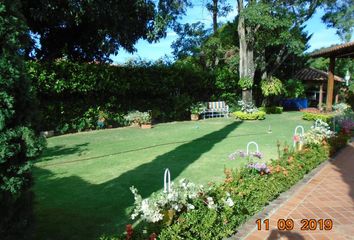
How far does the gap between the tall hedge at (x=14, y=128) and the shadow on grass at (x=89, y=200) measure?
74 centimetres

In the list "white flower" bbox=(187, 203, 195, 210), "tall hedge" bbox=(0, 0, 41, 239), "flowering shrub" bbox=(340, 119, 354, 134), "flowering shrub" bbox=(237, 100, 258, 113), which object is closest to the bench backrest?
"flowering shrub" bbox=(237, 100, 258, 113)

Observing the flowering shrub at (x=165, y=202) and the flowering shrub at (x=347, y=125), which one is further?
the flowering shrub at (x=347, y=125)

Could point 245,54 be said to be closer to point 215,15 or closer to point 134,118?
point 215,15

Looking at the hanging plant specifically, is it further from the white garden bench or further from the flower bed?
the flower bed

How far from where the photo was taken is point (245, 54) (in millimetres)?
21141

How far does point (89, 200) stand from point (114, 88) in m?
10.0

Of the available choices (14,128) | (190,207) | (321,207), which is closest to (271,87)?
(321,207)

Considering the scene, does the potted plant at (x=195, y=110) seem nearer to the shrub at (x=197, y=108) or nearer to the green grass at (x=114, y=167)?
the shrub at (x=197, y=108)

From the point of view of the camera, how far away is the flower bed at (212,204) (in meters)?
3.61

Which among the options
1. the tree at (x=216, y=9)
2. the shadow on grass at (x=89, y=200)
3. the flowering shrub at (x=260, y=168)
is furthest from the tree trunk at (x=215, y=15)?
the flowering shrub at (x=260, y=168)

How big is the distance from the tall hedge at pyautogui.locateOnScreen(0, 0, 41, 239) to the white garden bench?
53.4 ft

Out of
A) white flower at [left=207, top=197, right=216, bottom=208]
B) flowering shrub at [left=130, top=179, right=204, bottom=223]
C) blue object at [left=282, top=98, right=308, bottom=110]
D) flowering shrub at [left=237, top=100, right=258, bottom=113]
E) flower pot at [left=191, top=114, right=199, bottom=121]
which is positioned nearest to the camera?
flowering shrub at [left=130, top=179, right=204, bottom=223]

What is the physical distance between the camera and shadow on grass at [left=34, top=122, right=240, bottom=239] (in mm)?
4469

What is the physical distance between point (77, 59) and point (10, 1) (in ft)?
46.3
